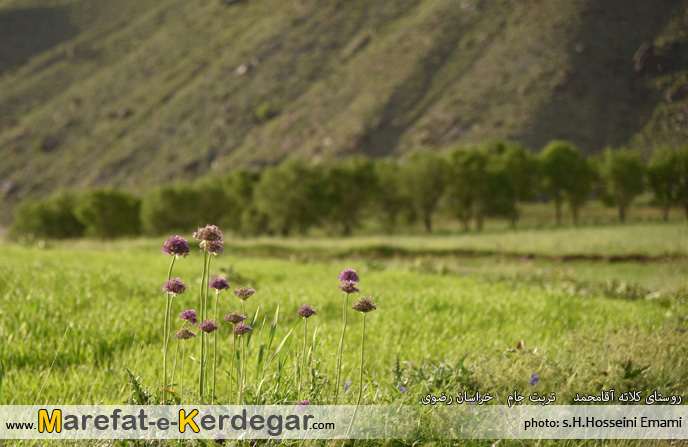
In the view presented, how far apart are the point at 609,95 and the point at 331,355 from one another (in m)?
45.3

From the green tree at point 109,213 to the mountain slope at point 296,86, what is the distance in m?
47.3

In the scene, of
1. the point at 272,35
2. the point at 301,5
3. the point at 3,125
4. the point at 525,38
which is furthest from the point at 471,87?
the point at 3,125

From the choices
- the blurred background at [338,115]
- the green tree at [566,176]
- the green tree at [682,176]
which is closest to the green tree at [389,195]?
the blurred background at [338,115]

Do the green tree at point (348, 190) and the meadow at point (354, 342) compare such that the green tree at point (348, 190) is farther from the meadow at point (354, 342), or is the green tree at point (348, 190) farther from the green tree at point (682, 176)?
the meadow at point (354, 342)

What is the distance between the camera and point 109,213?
53312 millimetres

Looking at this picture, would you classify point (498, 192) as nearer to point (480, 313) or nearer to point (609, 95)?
point (609, 95)

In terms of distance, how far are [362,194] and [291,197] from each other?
787cm

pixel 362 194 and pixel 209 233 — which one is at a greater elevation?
pixel 362 194

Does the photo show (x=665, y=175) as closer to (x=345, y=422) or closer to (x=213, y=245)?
(x=345, y=422)

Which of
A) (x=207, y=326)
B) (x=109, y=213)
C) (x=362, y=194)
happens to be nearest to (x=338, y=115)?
(x=362, y=194)

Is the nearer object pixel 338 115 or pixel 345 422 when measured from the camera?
pixel 345 422

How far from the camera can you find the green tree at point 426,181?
49594 millimetres

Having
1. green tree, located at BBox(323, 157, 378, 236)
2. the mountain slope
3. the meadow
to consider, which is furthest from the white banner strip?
green tree, located at BBox(323, 157, 378, 236)

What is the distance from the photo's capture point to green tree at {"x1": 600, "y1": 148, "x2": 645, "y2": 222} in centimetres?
3375
